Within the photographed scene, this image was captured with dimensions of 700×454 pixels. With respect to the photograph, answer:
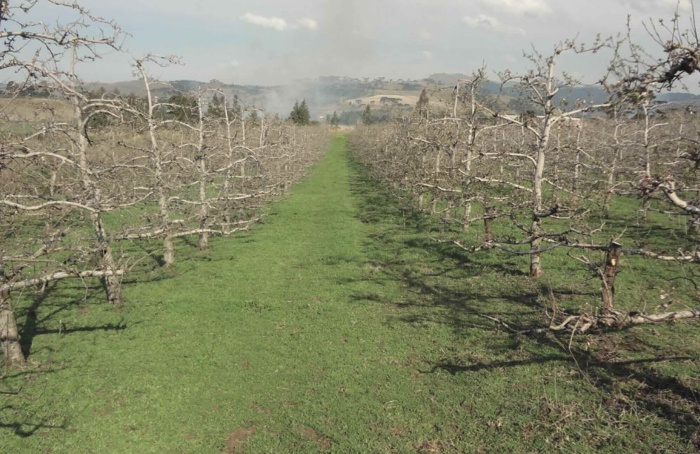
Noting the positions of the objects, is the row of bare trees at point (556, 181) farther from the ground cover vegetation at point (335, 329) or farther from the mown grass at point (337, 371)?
the mown grass at point (337, 371)

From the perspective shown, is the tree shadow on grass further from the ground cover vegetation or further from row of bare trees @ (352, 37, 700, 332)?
row of bare trees @ (352, 37, 700, 332)

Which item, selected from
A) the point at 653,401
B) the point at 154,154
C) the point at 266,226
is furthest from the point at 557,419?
the point at 266,226

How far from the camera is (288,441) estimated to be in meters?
8.95

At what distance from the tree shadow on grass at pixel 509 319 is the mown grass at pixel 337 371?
2.4 inches

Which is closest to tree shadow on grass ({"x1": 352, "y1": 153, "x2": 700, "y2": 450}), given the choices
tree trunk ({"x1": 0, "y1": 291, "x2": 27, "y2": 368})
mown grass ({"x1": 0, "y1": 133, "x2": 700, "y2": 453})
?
mown grass ({"x1": 0, "y1": 133, "x2": 700, "y2": 453})

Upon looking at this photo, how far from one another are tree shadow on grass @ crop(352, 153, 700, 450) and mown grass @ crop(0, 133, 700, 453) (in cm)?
6

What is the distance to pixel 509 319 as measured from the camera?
13.8 meters

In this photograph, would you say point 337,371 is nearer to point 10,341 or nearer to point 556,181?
point 10,341

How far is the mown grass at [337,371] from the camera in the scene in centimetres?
886

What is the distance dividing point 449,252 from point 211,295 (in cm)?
1118

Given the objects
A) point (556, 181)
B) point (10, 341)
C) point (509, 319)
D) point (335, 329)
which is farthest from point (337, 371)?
point (556, 181)

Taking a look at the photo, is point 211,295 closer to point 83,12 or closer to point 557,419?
point 83,12

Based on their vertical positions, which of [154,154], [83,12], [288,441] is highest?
[83,12]

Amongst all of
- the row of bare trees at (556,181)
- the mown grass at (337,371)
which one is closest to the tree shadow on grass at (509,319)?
the mown grass at (337,371)
